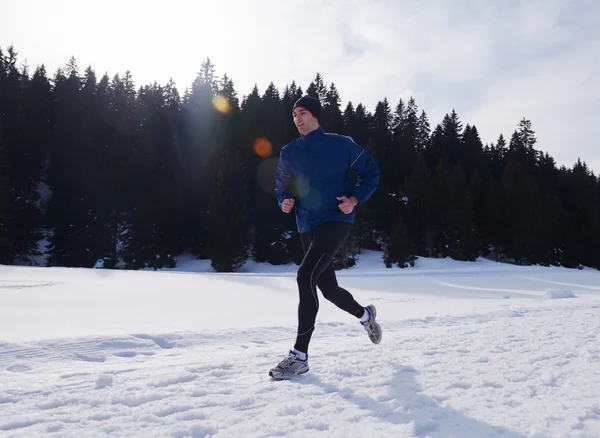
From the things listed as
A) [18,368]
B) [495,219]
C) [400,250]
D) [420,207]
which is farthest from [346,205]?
[495,219]

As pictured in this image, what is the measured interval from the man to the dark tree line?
85.4 ft

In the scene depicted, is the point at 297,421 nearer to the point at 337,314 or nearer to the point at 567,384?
the point at 567,384

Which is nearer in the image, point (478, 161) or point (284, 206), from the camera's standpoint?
point (284, 206)

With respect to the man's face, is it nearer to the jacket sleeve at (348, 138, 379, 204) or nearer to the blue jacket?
the blue jacket

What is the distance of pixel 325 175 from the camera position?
335cm

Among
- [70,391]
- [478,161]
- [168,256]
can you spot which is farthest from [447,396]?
[478,161]

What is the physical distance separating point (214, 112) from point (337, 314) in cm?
3773

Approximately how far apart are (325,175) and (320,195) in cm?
17

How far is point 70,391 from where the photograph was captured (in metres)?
2.38

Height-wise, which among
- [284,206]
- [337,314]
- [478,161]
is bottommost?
[337,314]

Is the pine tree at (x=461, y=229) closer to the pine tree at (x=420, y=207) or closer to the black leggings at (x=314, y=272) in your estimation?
the pine tree at (x=420, y=207)

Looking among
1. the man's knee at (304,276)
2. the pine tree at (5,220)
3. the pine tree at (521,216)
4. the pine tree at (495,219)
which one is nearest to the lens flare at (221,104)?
the pine tree at (5,220)

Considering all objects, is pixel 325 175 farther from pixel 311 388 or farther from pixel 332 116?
pixel 332 116

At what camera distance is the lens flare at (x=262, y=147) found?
37938 millimetres
